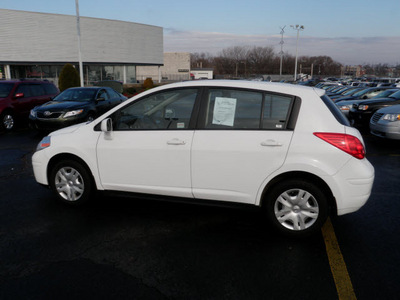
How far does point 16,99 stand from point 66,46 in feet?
135

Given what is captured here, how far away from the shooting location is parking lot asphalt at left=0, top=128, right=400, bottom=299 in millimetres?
2893

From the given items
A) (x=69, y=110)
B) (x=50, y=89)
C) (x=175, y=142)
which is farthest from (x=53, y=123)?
(x=175, y=142)

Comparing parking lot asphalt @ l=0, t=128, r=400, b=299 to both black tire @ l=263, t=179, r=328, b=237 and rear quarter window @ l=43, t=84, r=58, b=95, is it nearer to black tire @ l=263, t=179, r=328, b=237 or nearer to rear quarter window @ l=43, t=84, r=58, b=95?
black tire @ l=263, t=179, r=328, b=237

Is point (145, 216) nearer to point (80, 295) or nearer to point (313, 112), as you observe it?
point (80, 295)

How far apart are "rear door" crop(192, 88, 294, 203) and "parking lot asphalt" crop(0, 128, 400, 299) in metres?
0.53

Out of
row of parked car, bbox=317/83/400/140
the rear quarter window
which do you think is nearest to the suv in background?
the rear quarter window

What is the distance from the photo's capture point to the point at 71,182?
15.4 ft

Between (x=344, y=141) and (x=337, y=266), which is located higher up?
(x=344, y=141)

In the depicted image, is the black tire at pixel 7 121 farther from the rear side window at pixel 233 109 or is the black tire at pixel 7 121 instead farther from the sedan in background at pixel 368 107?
the sedan in background at pixel 368 107

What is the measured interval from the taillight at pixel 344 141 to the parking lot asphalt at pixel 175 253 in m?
0.97

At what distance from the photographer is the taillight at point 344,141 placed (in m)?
3.63

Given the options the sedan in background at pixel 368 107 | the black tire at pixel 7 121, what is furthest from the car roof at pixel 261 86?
the black tire at pixel 7 121

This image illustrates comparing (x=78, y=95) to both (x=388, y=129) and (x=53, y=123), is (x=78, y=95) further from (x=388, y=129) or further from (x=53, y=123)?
(x=388, y=129)

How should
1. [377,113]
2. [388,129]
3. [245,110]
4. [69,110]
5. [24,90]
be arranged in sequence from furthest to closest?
[24,90]
[69,110]
[377,113]
[388,129]
[245,110]
